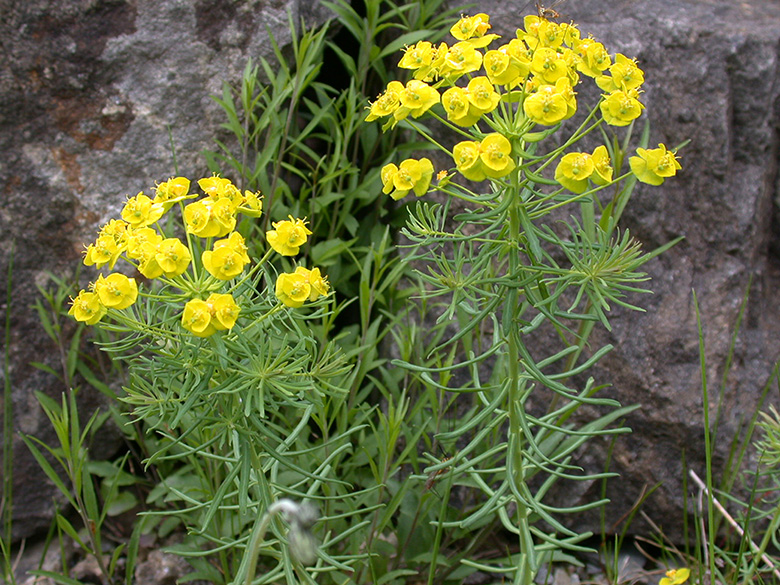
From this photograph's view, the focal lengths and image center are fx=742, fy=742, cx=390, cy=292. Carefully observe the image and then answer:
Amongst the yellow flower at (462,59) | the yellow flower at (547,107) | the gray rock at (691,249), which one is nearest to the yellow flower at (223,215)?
the yellow flower at (462,59)

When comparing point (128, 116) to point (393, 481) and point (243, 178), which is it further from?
point (393, 481)

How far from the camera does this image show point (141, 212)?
1.83 m

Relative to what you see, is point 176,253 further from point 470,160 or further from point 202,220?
point 470,160

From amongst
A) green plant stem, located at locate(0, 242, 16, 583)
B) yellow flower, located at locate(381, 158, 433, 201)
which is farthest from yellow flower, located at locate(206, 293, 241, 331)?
green plant stem, located at locate(0, 242, 16, 583)

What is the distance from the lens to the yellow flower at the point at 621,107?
1.67 metres

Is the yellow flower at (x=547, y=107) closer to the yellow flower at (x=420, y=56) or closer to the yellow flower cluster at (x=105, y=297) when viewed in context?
the yellow flower at (x=420, y=56)

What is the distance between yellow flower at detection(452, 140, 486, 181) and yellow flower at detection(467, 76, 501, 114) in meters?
0.08

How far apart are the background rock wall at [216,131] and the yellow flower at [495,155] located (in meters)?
1.37

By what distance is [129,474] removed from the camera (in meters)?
2.84

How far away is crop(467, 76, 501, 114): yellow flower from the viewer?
5.12 feet

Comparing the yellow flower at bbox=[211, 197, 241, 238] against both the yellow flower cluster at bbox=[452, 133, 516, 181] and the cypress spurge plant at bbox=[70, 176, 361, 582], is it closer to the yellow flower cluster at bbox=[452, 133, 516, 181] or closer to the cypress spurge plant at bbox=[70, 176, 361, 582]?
the cypress spurge plant at bbox=[70, 176, 361, 582]

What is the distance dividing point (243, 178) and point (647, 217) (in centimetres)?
152

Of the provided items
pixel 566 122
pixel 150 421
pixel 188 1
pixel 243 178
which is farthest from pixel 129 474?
pixel 566 122

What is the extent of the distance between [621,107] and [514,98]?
0.25m
